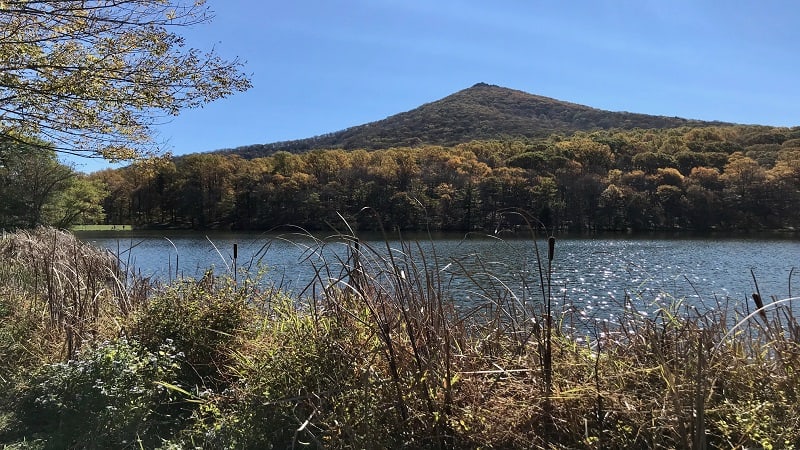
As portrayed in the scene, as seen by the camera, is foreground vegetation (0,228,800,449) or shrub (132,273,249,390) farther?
shrub (132,273,249,390)

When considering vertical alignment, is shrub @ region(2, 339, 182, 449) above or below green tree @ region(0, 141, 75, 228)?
below

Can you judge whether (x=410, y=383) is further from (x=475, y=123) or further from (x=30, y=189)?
(x=475, y=123)

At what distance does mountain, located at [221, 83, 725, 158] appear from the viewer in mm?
159250

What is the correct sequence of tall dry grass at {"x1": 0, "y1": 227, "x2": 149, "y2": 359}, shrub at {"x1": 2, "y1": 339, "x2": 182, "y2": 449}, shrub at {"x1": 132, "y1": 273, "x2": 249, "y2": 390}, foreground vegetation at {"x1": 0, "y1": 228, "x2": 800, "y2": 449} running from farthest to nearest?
1. tall dry grass at {"x1": 0, "y1": 227, "x2": 149, "y2": 359}
2. shrub at {"x1": 132, "y1": 273, "x2": 249, "y2": 390}
3. shrub at {"x1": 2, "y1": 339, "x2": 182, "y2": 449}
4. foreground vegetation at {"x1": 0, "y1": 228, "x2": 800, "y2": 449}

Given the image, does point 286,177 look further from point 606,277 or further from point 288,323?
point 288,323

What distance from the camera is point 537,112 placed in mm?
181000

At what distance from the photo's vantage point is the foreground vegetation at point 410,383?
8.50ft

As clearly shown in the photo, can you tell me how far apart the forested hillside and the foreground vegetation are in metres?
62.5

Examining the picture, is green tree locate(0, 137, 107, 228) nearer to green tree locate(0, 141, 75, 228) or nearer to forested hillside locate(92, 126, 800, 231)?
green tree locate(0, 141, 75, 228)

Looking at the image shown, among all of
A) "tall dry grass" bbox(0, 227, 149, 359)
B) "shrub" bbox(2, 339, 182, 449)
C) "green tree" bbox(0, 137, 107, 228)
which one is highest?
"green tree" bbox(0, 137, 107, 228)

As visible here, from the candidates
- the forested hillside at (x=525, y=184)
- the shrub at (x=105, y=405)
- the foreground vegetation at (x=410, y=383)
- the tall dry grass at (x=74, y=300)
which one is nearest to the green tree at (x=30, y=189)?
the forested hillside at (x=525, y=184)

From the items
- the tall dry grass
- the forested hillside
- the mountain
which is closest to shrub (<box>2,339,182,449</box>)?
the tall dry grass

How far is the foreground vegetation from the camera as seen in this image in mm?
2592

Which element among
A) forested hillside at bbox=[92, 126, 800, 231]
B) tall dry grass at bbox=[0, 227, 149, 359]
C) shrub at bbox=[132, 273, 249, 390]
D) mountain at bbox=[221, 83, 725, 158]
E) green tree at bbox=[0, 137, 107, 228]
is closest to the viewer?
shrub at bbox=[132, 273, 249, 390]
